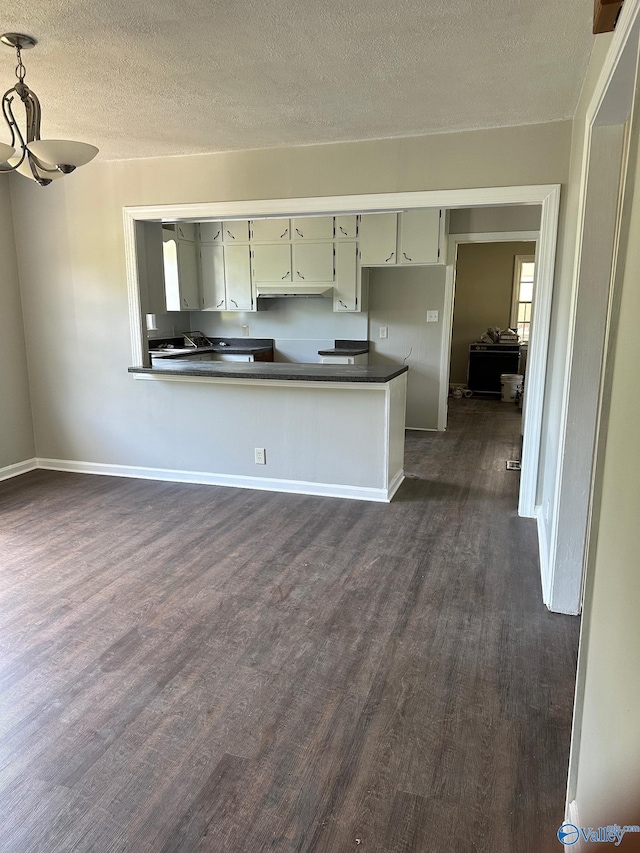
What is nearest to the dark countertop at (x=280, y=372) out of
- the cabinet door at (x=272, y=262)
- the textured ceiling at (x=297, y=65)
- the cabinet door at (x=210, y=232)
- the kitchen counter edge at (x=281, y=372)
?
the kitchen counter edge at (x=281, y=372)

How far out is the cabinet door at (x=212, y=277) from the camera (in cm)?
614

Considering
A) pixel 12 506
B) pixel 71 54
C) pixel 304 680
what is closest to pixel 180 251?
pixel 12 506

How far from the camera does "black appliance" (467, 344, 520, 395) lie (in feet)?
26.3

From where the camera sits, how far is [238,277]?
241 inches

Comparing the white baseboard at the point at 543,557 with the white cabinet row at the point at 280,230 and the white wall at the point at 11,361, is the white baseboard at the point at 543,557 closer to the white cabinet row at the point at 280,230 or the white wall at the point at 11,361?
the white cabinet row at the point at 280,230

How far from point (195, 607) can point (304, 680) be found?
0.72m

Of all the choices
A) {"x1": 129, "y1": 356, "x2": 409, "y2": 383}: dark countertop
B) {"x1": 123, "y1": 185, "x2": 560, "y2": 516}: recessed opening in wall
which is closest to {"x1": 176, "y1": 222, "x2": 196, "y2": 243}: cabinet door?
{"x1": 123, "y1": 185, "x2": 560, "y2": 516}: recessed opening in wall

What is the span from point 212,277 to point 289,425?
9.65ft

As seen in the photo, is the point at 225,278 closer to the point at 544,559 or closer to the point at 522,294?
the point at 544,559

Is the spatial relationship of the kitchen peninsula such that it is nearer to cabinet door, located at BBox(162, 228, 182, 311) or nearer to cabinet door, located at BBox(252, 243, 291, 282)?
cabinet door, located at BBox(162, 228, 182, 311)

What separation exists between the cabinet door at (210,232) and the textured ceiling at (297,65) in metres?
2.78

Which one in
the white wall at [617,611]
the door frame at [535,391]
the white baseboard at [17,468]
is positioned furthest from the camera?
the white baseboard at [17,468]

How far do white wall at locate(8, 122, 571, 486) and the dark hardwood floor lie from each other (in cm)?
111

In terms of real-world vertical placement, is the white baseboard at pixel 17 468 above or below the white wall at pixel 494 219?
below
